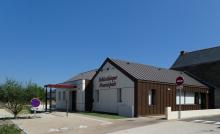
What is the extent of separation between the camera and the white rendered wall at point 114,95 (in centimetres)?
2456

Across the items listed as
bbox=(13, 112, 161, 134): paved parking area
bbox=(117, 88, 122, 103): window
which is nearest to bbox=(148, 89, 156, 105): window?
bbox=(117, 88, 122, 103): window

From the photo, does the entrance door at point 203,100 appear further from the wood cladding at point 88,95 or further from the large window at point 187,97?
the wood cladding at point 88,95

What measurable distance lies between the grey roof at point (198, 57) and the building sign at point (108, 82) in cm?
1794

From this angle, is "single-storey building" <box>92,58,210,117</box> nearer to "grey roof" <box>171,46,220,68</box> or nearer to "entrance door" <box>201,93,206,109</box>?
"entrance door" <box>201,93,206,109</box>

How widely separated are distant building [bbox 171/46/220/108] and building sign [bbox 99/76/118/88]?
12.8 metres

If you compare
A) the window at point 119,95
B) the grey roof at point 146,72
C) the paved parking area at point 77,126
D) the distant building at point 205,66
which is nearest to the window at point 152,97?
the grey roof at point 146,72

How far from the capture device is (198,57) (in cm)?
4303

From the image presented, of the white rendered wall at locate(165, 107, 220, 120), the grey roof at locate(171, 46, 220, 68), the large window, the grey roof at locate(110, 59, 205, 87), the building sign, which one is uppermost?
the grey roof at locate(171, 46, 220, 68)

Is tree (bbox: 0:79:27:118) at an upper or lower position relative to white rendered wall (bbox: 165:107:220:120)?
upper

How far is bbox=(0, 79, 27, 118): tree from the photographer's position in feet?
71.4

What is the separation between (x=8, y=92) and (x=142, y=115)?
416 inches

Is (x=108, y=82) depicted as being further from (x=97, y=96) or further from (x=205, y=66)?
(x=205, y=66)

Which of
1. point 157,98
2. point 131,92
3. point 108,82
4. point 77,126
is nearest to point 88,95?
point 108,82

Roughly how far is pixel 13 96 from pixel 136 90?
9523 mm
